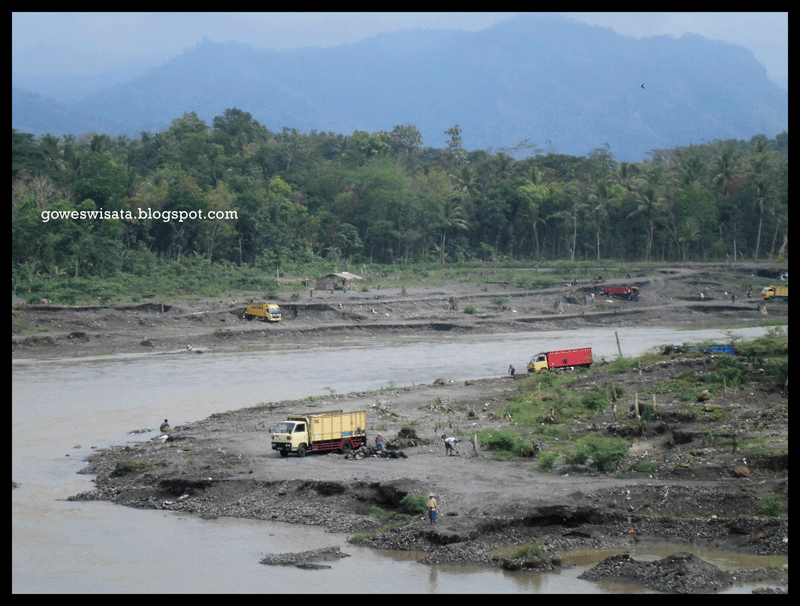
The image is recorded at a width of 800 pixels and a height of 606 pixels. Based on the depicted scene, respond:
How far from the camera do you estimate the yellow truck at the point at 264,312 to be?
57850 millimetres

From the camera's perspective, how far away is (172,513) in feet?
66.8

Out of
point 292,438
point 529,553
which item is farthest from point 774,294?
point 529,553

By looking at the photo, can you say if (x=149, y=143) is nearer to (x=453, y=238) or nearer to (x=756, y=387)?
(x=453, y=238)

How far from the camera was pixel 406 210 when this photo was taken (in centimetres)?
9450

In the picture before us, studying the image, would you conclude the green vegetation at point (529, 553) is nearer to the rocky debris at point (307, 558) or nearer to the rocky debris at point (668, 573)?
the rocky debris at point (668, 573)

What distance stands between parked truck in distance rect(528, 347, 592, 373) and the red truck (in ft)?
117

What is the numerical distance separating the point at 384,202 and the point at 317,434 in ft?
235

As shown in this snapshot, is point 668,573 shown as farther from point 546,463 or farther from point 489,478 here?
point 546,463

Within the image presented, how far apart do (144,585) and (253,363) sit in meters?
30.3

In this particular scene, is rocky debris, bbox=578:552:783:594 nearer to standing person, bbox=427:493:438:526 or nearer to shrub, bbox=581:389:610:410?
standing person, bbox=427:493:438:526

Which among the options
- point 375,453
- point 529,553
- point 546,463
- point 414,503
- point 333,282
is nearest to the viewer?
point 529,553

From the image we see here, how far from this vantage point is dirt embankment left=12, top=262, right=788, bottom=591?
56.0 feet

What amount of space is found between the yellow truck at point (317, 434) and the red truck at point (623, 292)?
5312cm

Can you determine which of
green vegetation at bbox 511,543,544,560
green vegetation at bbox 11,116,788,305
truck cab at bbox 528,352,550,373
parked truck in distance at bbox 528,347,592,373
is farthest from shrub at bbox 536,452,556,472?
green vegetation at bbox 11,116,788,305
